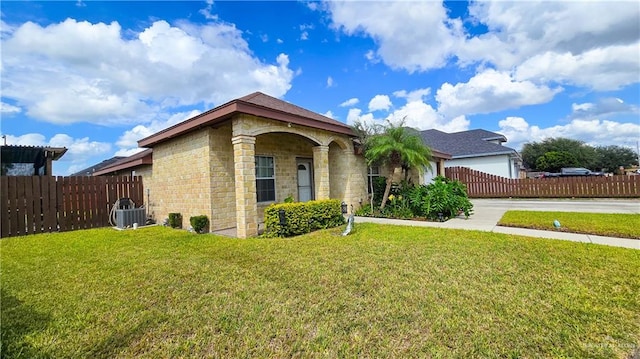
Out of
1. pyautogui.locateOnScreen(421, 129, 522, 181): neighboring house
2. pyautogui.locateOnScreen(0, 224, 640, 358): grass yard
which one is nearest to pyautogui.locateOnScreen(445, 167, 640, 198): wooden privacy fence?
pyautogui.locateOnScreen(421, 129, 522, 181): neighboring house

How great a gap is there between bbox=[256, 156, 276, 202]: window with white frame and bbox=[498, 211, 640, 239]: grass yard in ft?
23.0

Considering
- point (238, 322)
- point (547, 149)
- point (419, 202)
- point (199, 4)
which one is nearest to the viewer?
point (238, 322)

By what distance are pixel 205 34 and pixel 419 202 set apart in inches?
380

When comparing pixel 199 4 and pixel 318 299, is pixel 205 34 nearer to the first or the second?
pixel 199 4

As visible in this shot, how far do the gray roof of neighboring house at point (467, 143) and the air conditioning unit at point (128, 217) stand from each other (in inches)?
645

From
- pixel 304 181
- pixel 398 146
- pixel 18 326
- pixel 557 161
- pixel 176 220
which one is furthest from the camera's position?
pixel 557 161

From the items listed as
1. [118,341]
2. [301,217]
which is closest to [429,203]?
[301,217]

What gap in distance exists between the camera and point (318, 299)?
334 cm

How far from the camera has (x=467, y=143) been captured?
2253 centimetres

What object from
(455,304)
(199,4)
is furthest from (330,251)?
(199,4)

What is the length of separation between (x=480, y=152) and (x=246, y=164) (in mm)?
19232

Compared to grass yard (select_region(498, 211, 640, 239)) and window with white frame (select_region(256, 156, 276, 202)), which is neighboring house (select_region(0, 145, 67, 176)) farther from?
grass yard (select_region(498, 211, 640, 239))

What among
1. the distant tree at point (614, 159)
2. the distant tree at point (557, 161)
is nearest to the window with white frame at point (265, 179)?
the distant tree at point (557, 161)

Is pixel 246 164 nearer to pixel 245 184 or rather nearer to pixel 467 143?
pixel 245 184
